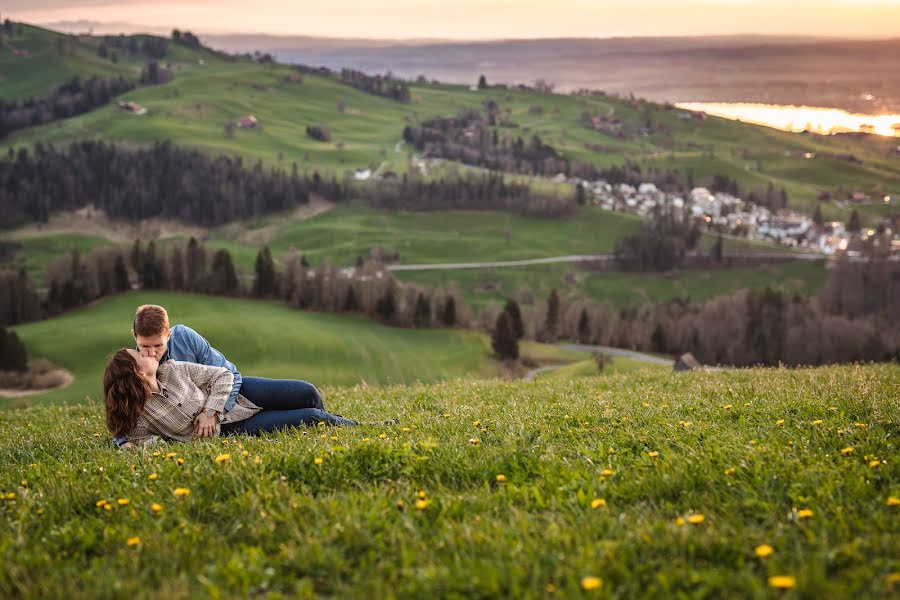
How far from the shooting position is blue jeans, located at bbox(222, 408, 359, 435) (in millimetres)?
10867

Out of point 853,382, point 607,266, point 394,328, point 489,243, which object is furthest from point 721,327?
point 853,382

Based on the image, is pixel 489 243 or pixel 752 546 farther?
pixel 489 243

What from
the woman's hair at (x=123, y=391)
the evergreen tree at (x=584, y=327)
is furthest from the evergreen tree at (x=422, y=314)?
the woman's hair at (x=123, y=391)

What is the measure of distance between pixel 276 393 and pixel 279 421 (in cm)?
46

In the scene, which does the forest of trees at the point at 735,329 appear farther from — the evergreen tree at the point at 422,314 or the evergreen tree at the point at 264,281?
the evergreen tree at the point at 264,281

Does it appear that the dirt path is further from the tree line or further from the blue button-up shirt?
the blue button-up shirt

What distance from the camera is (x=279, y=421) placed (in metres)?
10.9

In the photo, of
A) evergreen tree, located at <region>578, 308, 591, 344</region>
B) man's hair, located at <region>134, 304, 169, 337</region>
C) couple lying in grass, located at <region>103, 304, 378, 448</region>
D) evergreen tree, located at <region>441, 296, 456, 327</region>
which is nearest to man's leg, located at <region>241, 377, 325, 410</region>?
couple lying in grass, located at <region>103, 304, 378, 448</region>

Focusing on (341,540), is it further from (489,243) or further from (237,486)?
(489,243)

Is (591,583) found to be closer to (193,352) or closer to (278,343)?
(193,352)

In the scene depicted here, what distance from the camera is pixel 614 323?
121688mm

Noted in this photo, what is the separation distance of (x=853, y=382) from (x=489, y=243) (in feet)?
612

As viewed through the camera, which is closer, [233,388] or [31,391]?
[233,388]

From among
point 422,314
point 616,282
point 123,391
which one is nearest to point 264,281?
point 422,314
